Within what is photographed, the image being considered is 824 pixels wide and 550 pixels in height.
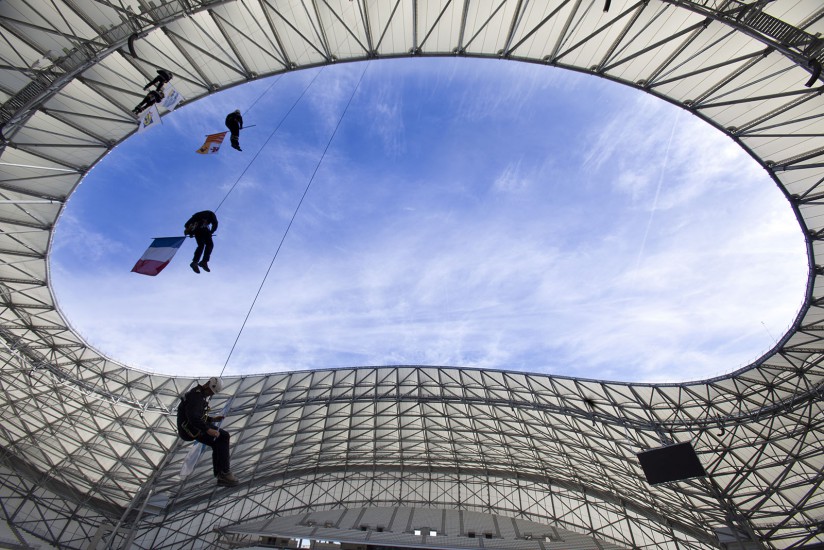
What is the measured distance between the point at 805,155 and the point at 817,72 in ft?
24.4

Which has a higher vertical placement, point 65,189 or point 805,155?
point 65,189

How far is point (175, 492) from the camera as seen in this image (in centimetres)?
3516

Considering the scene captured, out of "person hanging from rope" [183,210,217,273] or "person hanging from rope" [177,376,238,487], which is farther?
"person hanging from rope" [183,210,217,273]

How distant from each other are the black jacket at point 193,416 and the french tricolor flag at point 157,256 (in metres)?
4.64

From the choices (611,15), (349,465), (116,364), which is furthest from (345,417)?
(611,15)

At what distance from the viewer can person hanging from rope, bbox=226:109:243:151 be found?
12.3 m

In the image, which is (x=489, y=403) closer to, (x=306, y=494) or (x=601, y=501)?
(x=601, y=501)

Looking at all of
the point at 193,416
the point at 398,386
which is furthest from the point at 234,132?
the point at 398,386

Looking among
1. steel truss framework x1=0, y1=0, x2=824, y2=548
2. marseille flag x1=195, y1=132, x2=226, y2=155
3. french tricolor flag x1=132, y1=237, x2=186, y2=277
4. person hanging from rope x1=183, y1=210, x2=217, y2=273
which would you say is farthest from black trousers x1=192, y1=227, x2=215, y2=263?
steel truss framework x1=0, y1=0, x2=824, y2=548

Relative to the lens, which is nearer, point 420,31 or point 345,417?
point 420,31

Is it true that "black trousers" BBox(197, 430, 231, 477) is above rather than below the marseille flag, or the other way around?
below

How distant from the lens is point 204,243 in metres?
11.4

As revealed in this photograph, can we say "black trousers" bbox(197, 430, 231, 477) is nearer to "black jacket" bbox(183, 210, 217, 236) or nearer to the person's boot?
the person's boot

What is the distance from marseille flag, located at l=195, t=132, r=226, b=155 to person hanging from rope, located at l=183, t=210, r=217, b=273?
2371mm
